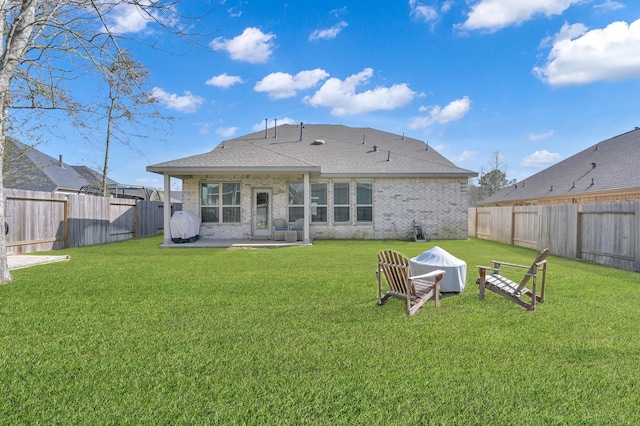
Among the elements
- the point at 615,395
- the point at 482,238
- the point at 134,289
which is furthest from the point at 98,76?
the point at 482,238

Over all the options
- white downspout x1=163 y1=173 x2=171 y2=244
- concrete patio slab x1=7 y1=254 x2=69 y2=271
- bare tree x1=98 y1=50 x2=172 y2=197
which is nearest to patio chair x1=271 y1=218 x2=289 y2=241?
white downspout x1=163 y1=173 x2=171 y2=244

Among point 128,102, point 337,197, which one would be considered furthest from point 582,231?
point 128,102

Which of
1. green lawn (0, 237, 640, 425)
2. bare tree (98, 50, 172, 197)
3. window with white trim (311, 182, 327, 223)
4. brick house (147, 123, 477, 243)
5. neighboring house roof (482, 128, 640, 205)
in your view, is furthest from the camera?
window with white trim (311, 182, 327, 223)

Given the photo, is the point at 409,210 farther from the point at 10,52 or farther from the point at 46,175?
the point at 46,175

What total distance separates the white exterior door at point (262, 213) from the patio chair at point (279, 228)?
55cm

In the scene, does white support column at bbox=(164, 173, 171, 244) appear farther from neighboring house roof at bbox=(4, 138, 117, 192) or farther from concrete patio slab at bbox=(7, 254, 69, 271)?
neighboring house roof at bbox=(4, 138, 117, 192)

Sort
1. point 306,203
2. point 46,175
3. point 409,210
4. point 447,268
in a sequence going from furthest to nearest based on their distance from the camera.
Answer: point 46,175 < point 409,210 < point 306,203 < point 447,268

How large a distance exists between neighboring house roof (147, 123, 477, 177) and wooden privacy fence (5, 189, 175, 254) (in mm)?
3105

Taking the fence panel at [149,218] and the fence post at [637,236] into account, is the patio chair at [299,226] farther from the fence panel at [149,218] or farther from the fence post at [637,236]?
the fence post at [637,236]

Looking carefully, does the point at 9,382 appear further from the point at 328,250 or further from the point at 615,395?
the point at 328,250

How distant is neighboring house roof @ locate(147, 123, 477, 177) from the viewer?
13.0 meters

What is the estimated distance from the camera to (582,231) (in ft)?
34.3

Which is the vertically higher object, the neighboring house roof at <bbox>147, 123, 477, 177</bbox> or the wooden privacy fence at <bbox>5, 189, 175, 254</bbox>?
the neighboring house roof at <bbox>147, 123, 477, 177</bbox>

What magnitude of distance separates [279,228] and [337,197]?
10.3ft
